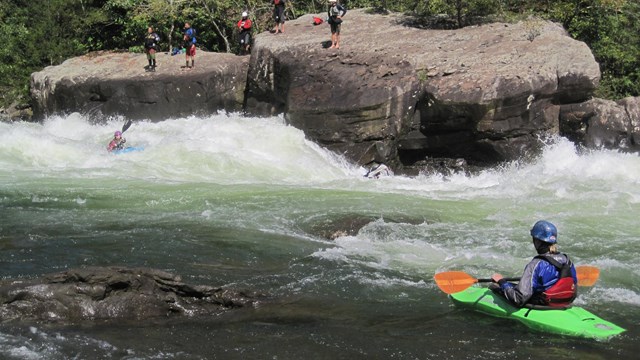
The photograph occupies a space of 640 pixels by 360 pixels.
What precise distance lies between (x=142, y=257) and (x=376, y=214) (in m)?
3.59

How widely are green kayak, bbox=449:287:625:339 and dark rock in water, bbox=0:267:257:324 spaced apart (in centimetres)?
194

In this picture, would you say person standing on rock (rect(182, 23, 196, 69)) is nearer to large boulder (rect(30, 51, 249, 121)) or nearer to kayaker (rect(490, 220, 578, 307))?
large boulder (rect(30, 51, 249, 121))

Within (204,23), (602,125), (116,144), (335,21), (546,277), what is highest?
(335,21)

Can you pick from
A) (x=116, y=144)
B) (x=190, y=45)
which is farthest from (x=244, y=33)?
(x=116, y=144)

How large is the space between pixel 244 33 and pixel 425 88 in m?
6.77

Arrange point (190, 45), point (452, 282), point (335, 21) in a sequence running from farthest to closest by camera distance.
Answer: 1. point (190, 45)
2. point (335, 21)
3. point (452, 282)

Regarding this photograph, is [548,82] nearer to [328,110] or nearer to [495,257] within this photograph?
[328,110]

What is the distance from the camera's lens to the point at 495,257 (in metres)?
7.99

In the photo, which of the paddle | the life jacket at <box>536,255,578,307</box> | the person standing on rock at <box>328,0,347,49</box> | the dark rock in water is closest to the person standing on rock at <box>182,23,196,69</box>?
the person standing on rock at <box>328,0,347,49</box>

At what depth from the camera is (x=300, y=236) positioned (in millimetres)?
8672

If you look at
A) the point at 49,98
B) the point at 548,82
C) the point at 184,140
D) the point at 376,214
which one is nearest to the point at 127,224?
the point at 376,214

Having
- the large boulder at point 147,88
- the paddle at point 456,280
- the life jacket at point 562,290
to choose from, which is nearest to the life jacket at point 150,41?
the large boulder at point 147,88

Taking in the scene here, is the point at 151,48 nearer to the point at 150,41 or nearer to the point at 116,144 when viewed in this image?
the point at 150,41

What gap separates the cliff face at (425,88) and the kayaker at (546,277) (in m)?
7.56
